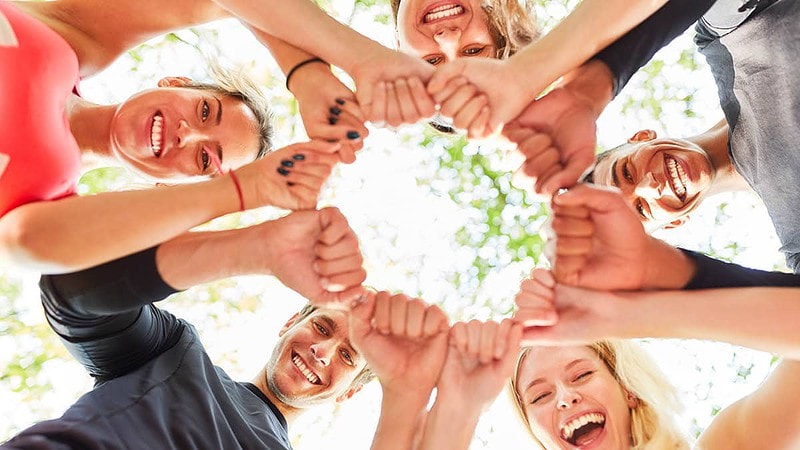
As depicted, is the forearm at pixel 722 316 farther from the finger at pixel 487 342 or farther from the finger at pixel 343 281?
the finger at pixel 343 281

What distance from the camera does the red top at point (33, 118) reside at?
161cm

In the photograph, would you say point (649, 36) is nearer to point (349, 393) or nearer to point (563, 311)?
point (563, 311)

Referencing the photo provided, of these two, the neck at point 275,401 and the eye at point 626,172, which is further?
the neck at point 275,401

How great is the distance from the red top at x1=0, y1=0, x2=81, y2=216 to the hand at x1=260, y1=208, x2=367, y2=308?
555 millimetres

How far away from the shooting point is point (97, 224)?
1.44 metres

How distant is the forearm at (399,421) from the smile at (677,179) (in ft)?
3.47

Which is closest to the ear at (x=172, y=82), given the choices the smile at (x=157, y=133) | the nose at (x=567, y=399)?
the smile at (x=157, y=133)

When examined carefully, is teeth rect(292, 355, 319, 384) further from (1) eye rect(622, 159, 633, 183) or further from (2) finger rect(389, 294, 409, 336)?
(1) eye rect(622, 159, 633, 183)

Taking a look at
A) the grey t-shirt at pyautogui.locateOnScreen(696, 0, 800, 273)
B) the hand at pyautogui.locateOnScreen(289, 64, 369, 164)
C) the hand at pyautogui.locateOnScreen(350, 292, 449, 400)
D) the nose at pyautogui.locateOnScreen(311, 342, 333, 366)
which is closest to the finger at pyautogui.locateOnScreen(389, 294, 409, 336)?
the hand at pyautogui.locateOnScreen(350, 292, 449, 400)

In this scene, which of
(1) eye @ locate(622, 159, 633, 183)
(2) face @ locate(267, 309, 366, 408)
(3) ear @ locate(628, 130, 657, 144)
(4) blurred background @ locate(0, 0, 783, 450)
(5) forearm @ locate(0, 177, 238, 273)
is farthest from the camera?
(4) blurred background @ locate(0, 0, 783, 450)

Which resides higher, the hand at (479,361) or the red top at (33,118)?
the red top at (33,118)

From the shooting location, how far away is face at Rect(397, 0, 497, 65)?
2.07 meters

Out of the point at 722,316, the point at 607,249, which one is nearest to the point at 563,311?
the point at 607,249

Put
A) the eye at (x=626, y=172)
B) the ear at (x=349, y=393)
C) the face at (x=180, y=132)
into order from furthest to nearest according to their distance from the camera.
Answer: the ear at (x=349, y=393), the eye at (x=626, y=172), the face at (x=180, y=132)
